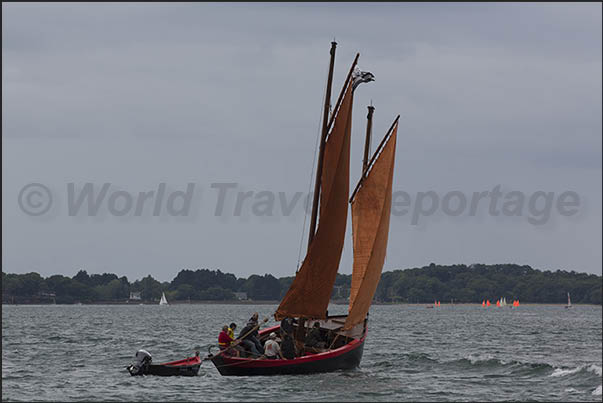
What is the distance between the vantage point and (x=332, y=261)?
146ft

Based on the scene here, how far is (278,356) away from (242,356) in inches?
61.1

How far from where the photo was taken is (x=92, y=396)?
37.7 m

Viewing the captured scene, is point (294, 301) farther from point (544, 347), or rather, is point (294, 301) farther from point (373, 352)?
point (544, 347)

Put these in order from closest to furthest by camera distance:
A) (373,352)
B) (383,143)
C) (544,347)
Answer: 1. (383,143)
2. (373,352)
3. (544,347)

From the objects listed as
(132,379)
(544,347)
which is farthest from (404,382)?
(544,347)

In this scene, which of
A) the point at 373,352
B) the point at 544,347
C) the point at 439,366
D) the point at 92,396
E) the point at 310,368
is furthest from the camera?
the point at 544,347

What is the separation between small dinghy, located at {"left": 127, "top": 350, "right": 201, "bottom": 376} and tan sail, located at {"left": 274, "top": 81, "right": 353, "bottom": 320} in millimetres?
4332

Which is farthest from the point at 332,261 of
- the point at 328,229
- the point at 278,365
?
the point at 278,365

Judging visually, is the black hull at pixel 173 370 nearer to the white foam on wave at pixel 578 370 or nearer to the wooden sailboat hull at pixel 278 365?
the wooden sailboat hull at pixel 278 365

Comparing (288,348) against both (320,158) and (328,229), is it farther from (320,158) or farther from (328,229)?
(320,158)

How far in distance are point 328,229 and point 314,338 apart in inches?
198

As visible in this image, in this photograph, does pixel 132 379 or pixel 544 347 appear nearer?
pixel 132 379

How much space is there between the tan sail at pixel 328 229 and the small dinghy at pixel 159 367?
4.33m

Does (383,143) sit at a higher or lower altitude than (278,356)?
higher
